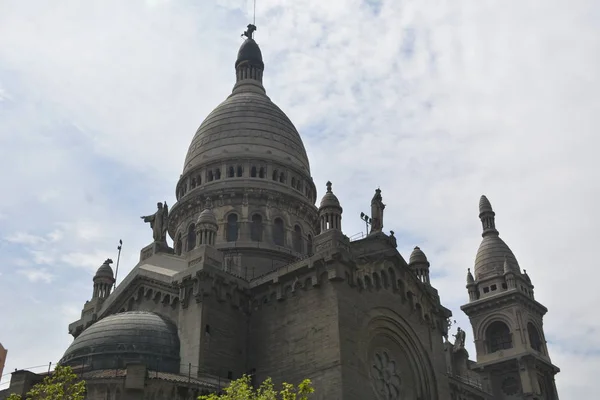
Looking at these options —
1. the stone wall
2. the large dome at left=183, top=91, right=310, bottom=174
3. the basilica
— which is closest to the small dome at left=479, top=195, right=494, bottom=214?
the basilica

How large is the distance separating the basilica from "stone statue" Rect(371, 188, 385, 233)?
0.07m

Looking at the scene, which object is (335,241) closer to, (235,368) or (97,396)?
(235,368)

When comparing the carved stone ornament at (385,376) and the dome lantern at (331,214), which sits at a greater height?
the dome lantern at (331,214)

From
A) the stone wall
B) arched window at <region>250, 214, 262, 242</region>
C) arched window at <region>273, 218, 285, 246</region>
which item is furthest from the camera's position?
arched window at <region>273, 218, 285, 246</region>

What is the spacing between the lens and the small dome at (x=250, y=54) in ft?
205

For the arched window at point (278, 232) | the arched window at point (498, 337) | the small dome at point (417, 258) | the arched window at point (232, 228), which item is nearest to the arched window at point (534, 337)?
the arched window at point (498, 337)

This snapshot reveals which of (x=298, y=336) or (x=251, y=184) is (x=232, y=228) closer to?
(x=251, y=184)

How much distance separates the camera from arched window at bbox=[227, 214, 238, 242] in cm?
4666

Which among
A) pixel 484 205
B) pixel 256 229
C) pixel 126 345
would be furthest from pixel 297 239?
pixel 484 205

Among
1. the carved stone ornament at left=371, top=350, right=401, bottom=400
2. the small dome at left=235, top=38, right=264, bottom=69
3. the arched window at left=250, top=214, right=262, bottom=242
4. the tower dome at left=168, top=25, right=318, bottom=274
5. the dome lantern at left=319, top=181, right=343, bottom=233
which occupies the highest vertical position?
the small dome at left=235, top=38, right=264, bottom=69

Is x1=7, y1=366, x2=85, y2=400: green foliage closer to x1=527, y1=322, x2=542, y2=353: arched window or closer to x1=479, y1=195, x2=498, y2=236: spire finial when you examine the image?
x1=527, y1=322, x2=542, y2=353: arched window

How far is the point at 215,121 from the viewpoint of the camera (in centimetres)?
5466

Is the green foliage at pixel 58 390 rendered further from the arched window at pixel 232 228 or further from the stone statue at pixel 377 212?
the arched window at pixel 232 228

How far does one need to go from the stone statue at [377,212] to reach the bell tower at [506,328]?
25198 mm
